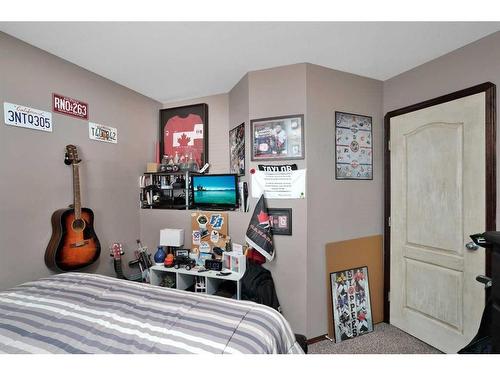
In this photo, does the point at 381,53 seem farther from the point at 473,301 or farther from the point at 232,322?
the point at 232,322

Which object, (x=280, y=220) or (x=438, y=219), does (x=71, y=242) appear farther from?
(x=438, y=219)

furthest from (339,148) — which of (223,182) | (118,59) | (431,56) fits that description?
(118,59)

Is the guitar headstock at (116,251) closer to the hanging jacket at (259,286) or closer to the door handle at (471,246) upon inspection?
the hanging jacket at (259,286)

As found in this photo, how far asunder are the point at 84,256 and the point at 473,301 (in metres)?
3.09

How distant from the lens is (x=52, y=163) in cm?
191

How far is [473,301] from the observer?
5.36 feet

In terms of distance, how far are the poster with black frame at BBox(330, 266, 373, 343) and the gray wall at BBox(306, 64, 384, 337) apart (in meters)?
0.11

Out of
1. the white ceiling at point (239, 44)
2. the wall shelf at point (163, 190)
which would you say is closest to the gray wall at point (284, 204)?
the white ceiling at point (239, 44)

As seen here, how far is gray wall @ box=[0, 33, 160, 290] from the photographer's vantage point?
1.66 meters

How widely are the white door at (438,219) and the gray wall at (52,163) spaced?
277 centimetres

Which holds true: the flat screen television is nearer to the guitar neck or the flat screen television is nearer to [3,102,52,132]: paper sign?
the guitar neck

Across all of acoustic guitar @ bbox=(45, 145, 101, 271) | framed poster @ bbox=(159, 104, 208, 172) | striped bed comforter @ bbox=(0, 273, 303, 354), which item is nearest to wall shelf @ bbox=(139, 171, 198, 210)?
framed poster @ bbox=(159, 104, 208, 172)

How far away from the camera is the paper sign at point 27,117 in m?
1.65
